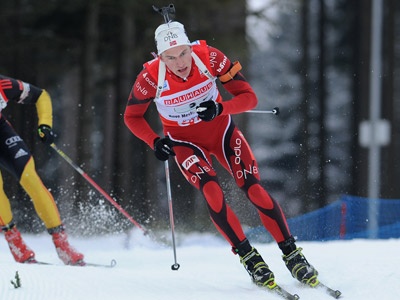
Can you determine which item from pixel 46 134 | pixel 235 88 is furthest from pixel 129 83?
pixel 235 88

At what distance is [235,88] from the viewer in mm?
5707

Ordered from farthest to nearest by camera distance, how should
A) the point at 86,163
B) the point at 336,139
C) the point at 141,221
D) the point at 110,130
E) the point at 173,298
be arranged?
the point at 336,139
the point at 110,130
the point at 86,163
the point at 141,221
the point at 173,298

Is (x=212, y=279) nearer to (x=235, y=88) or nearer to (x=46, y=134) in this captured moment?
(x=235, y=88)

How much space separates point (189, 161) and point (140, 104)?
554mm

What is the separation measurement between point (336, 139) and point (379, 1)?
1389cm

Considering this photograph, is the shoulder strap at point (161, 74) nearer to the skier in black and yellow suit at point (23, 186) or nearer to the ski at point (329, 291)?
the ski at point (329, 291)

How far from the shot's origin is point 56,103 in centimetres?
2228

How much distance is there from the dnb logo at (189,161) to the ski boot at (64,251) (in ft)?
6.11

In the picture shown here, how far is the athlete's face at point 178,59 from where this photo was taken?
213 inches

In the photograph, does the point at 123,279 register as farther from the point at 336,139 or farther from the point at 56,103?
the point at 336,139

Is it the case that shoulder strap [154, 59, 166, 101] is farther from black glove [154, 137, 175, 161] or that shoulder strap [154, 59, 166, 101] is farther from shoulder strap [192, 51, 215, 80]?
black glove [154, 137, 175, 161]

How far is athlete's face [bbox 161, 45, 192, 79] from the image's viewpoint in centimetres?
542

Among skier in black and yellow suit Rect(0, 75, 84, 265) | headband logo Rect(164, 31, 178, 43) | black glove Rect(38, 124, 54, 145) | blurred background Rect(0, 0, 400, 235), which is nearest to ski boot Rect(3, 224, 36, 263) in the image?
skier in black and yellow suit Rect(0, 75, 84, 265)

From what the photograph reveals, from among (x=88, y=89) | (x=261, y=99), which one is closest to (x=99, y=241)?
(x=88, y=89)
